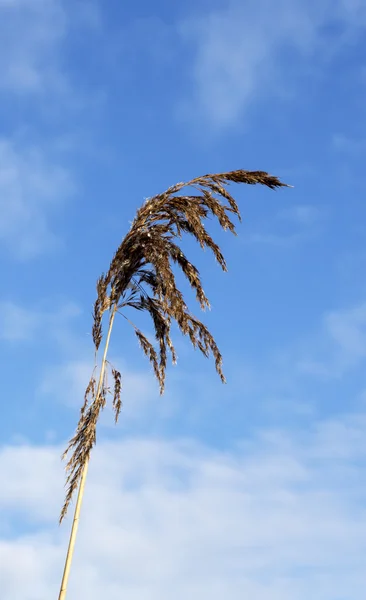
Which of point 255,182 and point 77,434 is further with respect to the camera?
point 255,182

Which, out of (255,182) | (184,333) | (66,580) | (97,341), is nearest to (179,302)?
(184,333)

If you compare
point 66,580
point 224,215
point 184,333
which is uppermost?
point 224,215

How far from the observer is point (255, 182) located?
13.0 metres

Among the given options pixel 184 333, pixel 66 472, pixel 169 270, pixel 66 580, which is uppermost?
pixel 169 270

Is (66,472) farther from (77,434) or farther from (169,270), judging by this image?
(169,270)

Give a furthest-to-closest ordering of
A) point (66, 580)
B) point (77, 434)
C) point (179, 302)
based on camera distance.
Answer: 1. point (179, 302)
2. point (77, 434)
3. point (66, 580)

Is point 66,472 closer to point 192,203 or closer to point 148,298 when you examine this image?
point 148,298

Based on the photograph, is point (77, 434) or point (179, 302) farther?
point (179, 302)

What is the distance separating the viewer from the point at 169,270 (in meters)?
12.1

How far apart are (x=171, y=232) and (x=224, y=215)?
0.91 metres

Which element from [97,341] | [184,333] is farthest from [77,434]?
[184,333]

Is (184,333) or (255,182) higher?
(255,182)

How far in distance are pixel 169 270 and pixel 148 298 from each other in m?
0.67

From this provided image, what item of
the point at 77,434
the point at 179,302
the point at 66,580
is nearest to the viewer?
the point at 66,580
